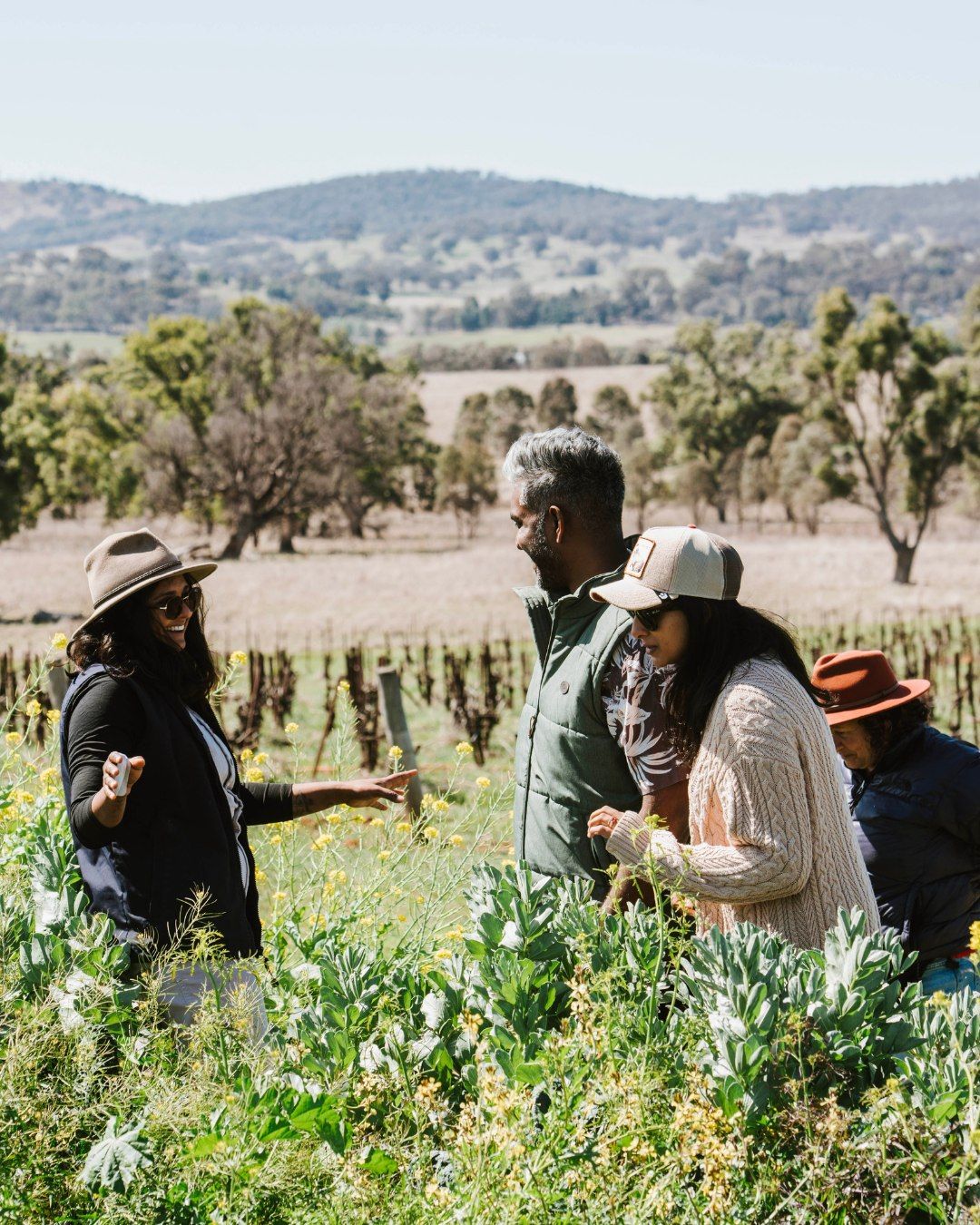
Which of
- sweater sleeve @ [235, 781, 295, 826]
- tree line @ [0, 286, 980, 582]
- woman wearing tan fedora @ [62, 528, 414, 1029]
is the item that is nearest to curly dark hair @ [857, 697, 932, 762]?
sweater sleeve @ [235, 781, 295, 826]

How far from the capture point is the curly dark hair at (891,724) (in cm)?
334

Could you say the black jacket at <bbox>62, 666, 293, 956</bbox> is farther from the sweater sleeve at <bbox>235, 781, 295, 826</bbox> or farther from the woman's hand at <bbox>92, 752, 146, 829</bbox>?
the sweater sleeve at <bbox>235, 781, 295, 826</bbox>

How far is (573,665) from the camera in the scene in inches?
114

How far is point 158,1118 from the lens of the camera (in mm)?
1922

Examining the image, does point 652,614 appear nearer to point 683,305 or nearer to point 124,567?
point 124,567

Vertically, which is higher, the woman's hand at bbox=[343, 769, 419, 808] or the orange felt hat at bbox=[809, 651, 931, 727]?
the orange felt hat at bbox=[809, 651, 931, 727]

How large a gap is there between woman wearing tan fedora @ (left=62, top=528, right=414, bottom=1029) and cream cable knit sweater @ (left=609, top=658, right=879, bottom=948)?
88cm

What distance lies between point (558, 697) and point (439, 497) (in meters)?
48.4

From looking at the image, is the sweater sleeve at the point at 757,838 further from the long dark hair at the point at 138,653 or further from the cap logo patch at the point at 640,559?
the long dark hair at the point at 138,653

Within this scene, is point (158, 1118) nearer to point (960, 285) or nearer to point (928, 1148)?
point (928, 1148)

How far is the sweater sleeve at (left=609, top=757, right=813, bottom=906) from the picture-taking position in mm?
2350

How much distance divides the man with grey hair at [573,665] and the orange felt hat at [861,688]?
0.78 metres

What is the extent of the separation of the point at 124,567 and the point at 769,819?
150 cm

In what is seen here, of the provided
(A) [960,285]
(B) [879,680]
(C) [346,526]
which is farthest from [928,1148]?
(A) [960,285]
